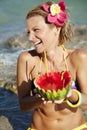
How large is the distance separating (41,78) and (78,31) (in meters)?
9.33

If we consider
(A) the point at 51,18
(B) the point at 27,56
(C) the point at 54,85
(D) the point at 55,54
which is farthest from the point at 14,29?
(C) the point at 54,85

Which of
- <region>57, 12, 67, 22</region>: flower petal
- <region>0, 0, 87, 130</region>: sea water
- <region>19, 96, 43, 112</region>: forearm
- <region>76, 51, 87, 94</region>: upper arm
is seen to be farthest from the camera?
<region>0, 0, 87, 130</region>: sea water

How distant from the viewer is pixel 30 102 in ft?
13.9

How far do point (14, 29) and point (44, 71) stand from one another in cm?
1008

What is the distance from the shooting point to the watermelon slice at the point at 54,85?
3.64 m

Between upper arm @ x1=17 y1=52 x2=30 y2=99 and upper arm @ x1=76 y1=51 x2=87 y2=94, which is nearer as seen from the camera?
upper arm @ x1=76 y1=51 x2=87 y2=94

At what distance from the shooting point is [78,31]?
43.3 ft

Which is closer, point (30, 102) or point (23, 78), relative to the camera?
point (30, 102)

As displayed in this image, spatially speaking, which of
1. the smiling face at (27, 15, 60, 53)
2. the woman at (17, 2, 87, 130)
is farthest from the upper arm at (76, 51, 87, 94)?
the smiling face at (27, 15, 60, 53)

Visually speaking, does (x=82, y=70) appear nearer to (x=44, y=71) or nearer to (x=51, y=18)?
(x=44, y=71)

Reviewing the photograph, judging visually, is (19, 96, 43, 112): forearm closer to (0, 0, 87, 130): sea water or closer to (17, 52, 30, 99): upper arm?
(17, 52, 30, 99): upper arm

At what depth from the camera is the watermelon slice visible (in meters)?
3.64

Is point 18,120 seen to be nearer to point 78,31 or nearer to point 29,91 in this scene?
point 29,91

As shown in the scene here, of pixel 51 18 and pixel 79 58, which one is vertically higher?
pixel 51 18
